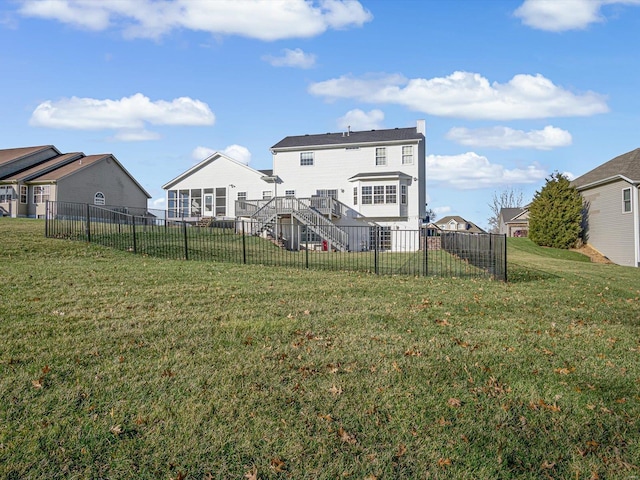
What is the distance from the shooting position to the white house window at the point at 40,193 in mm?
33266

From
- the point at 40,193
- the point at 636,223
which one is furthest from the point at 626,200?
the point at 40,193

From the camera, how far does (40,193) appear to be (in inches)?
1323

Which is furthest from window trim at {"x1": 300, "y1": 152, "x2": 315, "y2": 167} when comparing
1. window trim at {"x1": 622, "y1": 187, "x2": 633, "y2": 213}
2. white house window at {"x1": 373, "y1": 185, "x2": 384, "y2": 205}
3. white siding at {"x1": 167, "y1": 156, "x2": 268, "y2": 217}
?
window trim at {"x1": 622, "y1": 187, "x2": 633, "y2": 213}

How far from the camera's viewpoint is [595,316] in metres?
8.40

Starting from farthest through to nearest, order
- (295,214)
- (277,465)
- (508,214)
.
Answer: (508,214), (295,214), (277,465)

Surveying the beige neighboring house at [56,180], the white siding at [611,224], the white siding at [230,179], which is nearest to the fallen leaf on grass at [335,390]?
the white siding at [611,224]

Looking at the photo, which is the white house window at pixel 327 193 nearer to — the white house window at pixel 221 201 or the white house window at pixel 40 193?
the white house window at pixel 221 201

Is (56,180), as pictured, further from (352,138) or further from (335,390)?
(335,390)

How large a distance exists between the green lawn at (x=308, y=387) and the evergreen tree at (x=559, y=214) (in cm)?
2193

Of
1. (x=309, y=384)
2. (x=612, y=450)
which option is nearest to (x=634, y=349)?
(x=612, y=450)

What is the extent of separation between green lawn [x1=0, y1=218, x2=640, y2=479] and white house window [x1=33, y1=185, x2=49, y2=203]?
27939 mm

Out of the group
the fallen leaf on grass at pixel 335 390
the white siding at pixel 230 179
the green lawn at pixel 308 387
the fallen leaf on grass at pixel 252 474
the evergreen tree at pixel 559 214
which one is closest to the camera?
the fallen leaf on grass at pixel 252 474

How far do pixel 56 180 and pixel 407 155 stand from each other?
2344 centimetres

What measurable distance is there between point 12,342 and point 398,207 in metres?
27.4
